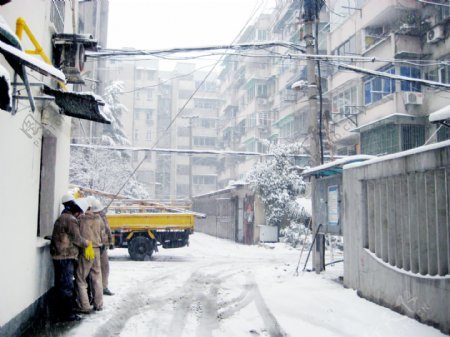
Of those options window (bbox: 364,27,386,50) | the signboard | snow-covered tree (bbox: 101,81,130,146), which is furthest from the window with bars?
snow-covered tree (bbox: 101,81,130,146)

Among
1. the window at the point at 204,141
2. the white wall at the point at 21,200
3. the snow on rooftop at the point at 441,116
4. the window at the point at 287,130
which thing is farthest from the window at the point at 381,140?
the window at the point at 204,141

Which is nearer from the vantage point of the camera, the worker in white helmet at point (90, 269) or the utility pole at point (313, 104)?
the worker in white helmet at point (90, 269)

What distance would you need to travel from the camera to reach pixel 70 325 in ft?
20.9

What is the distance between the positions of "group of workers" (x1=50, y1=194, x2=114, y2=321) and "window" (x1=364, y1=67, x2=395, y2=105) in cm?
1623

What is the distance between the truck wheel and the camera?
1497cm

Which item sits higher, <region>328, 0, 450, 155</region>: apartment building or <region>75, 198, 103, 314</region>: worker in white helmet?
<region>328, 0, 450, 155</region>: apartment building

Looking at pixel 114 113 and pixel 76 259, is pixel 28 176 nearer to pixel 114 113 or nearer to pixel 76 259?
pixel 76 259

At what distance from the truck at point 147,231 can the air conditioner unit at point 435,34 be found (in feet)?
42.9

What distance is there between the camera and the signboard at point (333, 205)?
10.2 metres

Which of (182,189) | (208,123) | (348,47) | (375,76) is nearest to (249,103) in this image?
(348,47)

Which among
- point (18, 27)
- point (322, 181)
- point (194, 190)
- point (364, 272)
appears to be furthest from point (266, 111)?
point (18, 27)

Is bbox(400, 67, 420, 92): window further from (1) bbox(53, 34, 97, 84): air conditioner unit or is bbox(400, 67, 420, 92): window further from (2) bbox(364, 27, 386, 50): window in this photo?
(1) bbox(53, 34, 97, 84): air conditioner unit

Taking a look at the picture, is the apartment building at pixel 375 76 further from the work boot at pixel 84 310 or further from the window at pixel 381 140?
the work boot at pixel 84 310

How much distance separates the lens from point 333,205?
10438 mm
